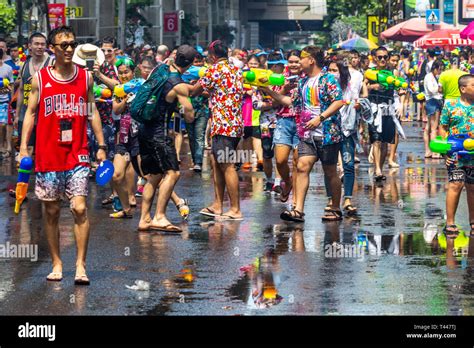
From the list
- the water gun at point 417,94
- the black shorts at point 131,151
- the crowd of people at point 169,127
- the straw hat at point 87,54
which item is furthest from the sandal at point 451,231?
the water gun at point 417,94

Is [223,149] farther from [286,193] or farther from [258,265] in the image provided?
[258,265]

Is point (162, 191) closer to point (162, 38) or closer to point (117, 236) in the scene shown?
point (117, 236)

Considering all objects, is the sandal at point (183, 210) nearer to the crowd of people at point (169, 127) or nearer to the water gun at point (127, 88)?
the crowd of people at point (169, 127)

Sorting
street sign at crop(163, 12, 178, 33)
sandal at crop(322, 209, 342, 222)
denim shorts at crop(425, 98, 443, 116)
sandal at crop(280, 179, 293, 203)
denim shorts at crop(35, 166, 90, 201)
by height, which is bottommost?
sandal at crop(322, 209, 342, 222)

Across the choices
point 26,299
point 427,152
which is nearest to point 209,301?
point 26,299

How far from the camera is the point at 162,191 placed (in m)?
13.1

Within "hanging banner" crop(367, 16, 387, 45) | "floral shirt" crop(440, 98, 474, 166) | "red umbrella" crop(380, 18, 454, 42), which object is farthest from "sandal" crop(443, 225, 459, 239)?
"hanging banner" crop(367, 16, 387, 45)

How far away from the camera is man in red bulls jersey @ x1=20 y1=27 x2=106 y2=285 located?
1003 centimetres

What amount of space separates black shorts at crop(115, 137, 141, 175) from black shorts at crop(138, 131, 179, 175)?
60 centimetres

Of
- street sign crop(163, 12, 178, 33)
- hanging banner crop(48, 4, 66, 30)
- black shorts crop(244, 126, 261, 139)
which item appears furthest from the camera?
street sign crop(163, 12, 178, 33)

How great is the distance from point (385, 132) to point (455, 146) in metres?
6.56

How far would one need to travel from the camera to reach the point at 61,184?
1009 cm

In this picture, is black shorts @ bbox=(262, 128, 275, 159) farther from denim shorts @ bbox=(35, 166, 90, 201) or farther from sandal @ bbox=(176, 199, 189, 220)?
denim shorts @ bbox=(35, 166, 90, 201)
